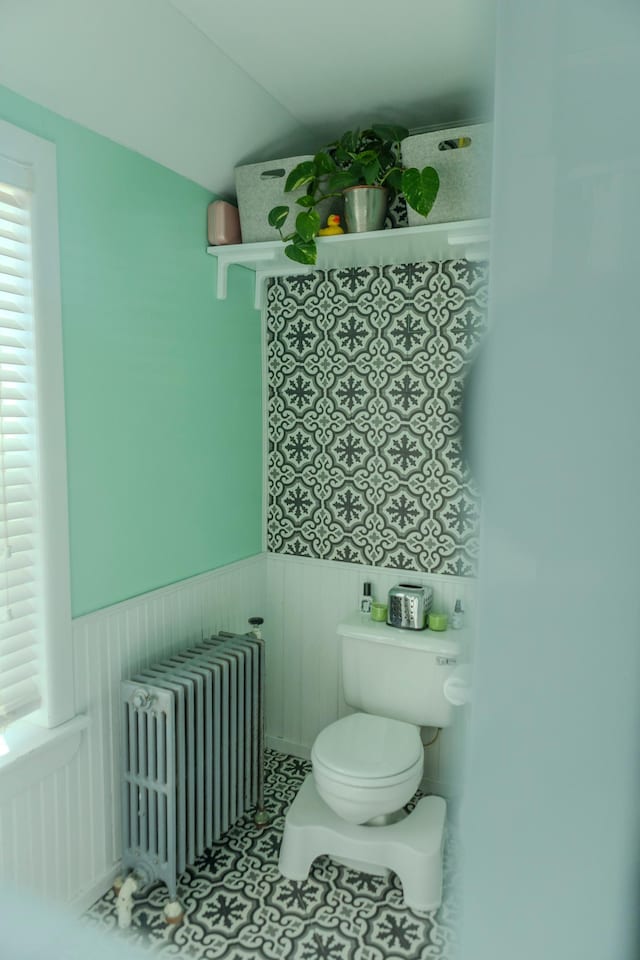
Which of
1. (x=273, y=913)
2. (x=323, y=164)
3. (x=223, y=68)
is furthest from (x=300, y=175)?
(x=273, y=913)

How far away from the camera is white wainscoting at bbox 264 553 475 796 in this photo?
6.50ft

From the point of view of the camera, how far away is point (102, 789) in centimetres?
146

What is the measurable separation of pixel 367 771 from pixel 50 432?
1021 mm

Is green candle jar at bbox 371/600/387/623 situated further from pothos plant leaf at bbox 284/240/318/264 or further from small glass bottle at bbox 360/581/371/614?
pothos plant leaf at bbox 284/240/318/264

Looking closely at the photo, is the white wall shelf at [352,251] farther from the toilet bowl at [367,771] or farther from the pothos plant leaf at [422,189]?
the toilet bowl at [367,771]

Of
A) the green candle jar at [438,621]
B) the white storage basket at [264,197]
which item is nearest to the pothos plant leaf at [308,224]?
the white storage basket at [264,197]

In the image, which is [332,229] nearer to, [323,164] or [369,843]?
[323,164]

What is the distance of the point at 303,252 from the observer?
1.61 metres

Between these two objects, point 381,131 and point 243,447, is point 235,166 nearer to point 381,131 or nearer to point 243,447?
point 381,131

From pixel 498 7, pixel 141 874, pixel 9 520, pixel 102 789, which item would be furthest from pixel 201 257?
pixel 498 7

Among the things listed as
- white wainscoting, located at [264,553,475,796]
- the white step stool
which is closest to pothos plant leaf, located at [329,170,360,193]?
white wainscoting, located at [264,553,475,796]

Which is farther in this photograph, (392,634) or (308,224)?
(392,634)

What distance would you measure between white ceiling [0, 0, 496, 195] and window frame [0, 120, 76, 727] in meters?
0.13

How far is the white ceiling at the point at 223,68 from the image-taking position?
1.14 m
